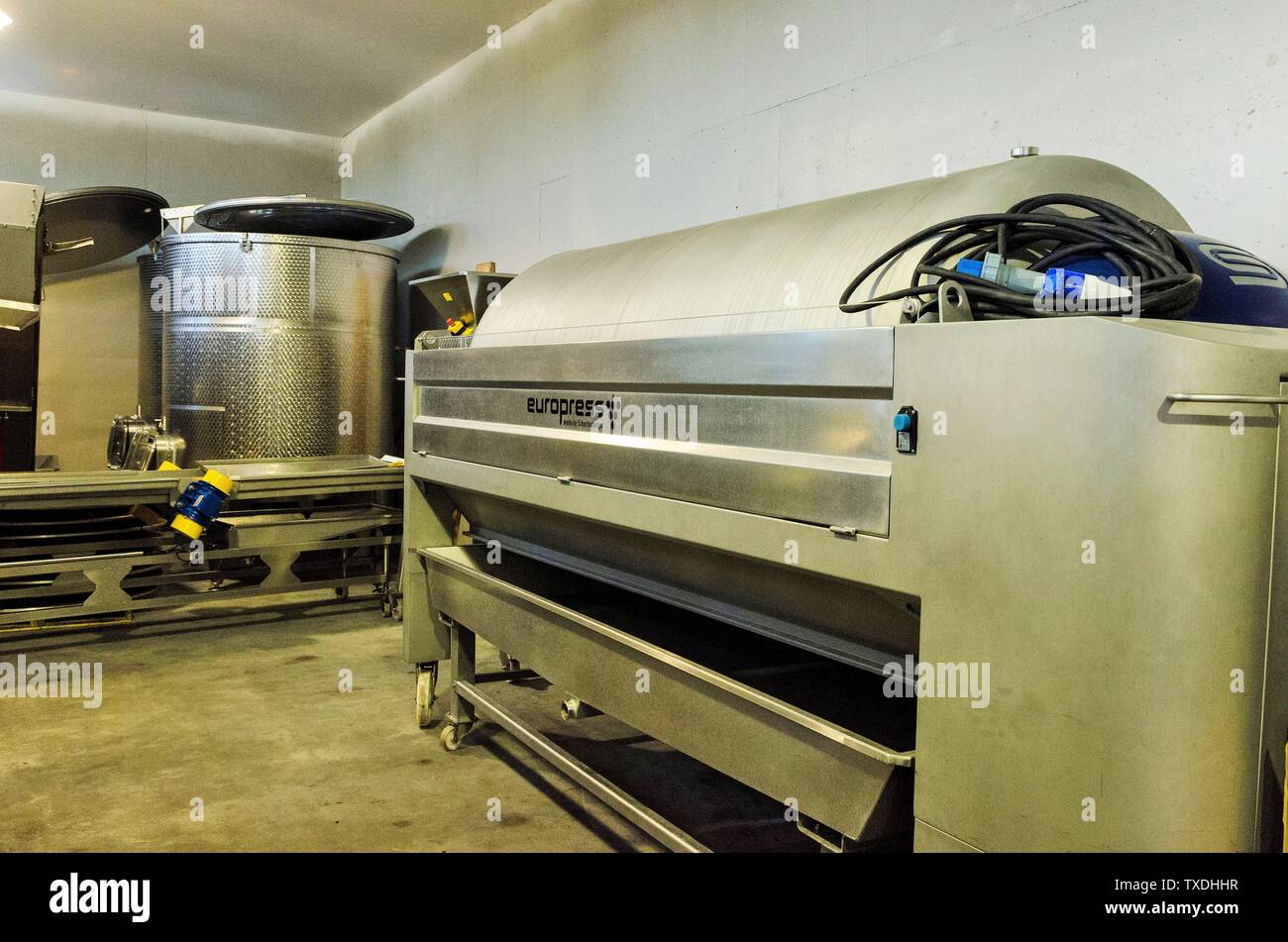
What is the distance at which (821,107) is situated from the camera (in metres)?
3.11

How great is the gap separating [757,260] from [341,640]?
2.91 meters

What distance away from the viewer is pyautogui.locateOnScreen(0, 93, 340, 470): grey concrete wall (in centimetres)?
654

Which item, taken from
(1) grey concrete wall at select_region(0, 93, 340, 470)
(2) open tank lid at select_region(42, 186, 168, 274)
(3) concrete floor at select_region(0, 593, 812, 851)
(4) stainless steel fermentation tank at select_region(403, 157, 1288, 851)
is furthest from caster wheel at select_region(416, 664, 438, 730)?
(1) grey concrete wall at select_region(0, 93, 340, 470)

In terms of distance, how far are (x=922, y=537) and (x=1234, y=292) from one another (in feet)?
2.13

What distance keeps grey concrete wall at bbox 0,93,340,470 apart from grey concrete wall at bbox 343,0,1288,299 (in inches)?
91.1

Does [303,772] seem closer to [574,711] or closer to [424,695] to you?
[424,695]

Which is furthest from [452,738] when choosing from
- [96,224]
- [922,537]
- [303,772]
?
[96,224]

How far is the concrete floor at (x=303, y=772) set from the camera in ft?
7.58

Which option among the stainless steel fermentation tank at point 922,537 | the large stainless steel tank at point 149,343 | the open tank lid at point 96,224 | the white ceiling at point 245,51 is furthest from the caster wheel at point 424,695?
the open tank lid at point 96,224

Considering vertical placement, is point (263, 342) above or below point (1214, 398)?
above

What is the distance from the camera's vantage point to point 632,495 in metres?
1.87

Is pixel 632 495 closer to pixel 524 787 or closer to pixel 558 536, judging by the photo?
pixel 558 536

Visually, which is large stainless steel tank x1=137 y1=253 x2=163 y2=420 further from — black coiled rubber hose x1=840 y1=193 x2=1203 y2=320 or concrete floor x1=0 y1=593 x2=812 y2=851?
black coiled rubber hose x1=840 y1=193 x2=1203 y2=320

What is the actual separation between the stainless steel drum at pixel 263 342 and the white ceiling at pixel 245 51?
3.54 ft
